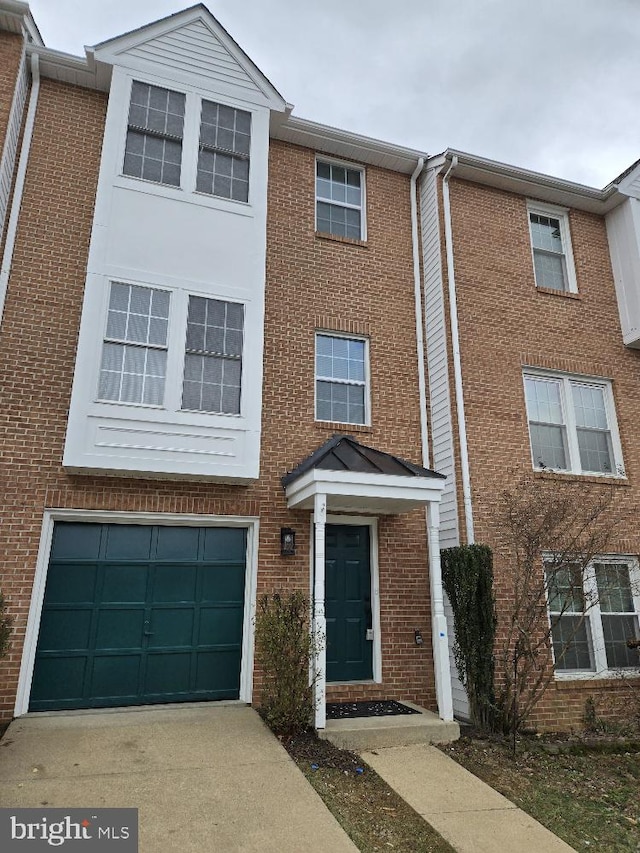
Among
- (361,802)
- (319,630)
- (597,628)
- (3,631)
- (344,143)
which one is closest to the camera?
(361,802)

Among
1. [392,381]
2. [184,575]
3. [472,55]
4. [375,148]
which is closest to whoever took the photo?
[184,575]

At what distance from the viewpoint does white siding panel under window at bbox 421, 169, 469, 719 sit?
25.8ft

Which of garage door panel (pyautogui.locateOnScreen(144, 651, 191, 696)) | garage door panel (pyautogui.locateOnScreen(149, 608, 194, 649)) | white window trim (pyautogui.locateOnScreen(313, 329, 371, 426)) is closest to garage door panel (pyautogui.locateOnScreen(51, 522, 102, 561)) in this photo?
garage door panel (pyautogui.locateOnScreen(149, 608, 194, 649))

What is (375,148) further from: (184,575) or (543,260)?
(184,575)

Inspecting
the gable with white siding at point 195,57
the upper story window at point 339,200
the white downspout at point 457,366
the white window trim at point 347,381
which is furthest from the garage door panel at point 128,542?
the gable with white siding at point 195,57

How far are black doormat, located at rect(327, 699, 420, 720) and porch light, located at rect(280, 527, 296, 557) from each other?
1997 mm

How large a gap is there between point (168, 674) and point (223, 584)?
127cm

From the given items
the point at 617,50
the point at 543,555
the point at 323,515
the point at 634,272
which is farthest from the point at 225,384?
the point at 617,50

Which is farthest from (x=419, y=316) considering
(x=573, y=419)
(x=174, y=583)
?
(x=174, y=583)

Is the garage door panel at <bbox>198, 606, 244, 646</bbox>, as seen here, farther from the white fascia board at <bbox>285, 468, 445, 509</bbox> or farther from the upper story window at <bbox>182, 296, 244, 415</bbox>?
the upper story window at <bbox>182, 296, 244, 415</bbox>

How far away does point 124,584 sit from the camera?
7094 mm

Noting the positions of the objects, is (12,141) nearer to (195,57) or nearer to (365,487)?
(195,57)

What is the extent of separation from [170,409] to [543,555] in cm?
586

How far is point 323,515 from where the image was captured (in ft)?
22.2
